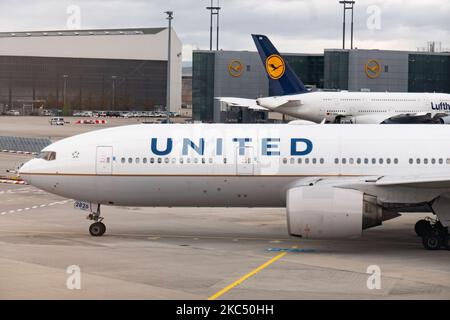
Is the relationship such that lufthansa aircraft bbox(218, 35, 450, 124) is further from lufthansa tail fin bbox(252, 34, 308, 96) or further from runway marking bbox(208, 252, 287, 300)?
runway marking bbox(208, 252, 287, 300)

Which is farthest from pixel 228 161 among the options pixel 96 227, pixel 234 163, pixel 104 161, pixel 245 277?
pixel 245 277

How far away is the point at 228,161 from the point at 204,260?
4.36 metres

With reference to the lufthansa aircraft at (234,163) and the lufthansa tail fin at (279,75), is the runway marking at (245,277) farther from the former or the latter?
the lufthansa tail fin at (279,75)

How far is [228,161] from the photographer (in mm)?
29578

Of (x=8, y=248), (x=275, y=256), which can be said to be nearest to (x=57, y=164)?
(x=8, y=248)

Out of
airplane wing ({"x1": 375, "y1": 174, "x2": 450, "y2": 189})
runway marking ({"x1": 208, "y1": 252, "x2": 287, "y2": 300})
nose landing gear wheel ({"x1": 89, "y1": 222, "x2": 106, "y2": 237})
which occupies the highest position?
airplane wing ({"x1": 375, "y1": 174, "x2": 450, "y2": 189})

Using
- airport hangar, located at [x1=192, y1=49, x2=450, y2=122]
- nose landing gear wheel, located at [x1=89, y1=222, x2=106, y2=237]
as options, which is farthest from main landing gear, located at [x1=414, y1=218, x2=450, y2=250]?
airport hangar, located at [x1=192, y1=49, x2=450, y2=122]

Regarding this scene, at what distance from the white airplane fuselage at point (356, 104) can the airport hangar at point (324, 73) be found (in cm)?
2738

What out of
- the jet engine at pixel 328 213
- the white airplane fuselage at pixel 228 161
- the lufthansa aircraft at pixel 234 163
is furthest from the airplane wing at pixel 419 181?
the white airplane fuselage at pixel 228 161

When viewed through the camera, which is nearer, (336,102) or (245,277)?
(245,277)

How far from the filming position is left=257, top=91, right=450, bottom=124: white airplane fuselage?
7819cm

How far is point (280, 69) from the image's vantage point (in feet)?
263

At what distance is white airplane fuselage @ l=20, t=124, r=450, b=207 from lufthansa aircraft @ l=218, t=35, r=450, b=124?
48121 mm

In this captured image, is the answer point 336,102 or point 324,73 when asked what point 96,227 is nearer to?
point 336,102
